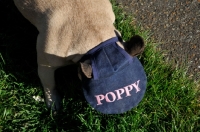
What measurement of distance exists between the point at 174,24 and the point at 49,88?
4.48 ft

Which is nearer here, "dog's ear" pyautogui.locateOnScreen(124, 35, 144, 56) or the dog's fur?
"dog's ear" pyautogui.locateOnScreen(124, 35, 144, 56)

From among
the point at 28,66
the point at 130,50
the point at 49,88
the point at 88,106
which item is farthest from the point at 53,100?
the point at 130,50

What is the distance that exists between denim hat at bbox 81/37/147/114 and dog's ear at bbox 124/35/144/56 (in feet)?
0.15

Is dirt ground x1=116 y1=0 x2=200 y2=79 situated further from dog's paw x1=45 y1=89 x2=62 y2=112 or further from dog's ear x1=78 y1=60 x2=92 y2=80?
dog's ear x1=78 y1=60 x2=92 y2=80

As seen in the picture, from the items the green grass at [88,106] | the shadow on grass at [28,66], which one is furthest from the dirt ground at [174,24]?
the shadow on grass at [28,66]

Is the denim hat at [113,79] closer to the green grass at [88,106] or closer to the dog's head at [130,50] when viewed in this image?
the dog's head at [130,50]

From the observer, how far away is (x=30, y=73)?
3.02m

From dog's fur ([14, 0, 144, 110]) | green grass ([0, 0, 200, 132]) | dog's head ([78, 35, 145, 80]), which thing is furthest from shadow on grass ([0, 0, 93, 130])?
dog's head ([78, 35, 145, 80])

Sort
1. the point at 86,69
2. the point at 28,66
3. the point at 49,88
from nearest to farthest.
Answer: the point at 86,69
the point at 49,88
the point at 28,66

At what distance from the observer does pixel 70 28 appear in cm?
224

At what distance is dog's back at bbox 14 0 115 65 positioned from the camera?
221cm

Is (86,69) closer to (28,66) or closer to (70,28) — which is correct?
(70,28)

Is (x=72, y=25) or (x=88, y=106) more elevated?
(x=72, y=25)

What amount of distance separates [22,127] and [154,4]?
1692 millimetres
